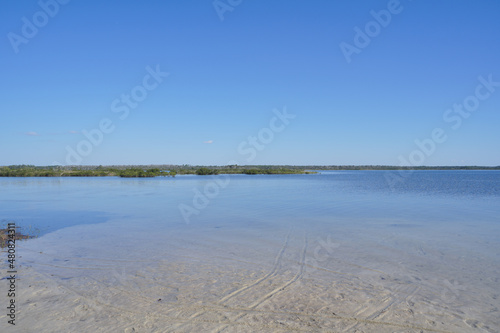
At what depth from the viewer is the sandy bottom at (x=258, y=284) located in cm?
534

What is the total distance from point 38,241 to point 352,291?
10.3 metres

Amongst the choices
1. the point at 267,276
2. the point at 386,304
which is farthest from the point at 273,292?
the point at 386,304

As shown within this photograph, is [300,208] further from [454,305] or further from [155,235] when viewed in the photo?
[454,305]

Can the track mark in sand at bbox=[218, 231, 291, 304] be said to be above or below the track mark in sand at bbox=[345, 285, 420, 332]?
above

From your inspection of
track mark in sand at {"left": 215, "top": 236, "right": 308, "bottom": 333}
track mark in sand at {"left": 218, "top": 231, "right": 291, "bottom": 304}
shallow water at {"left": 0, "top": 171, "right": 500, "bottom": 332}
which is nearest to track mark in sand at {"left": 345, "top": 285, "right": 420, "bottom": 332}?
shallow water at {"left": 0, "top": 171, "right": 500, "bottom": 332}

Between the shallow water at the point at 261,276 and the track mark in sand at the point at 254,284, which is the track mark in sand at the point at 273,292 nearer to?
the shallow water at the point at 261,276

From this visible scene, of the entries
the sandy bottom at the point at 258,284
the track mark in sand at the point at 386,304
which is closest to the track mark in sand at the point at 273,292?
the sandy bottom at the point at 258,284

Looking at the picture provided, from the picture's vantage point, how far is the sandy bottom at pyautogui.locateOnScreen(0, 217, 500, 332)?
5.34 meters

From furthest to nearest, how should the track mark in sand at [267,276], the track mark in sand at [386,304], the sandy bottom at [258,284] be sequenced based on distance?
the track mark in sand at [267,276] < the track mark in sand at [386,304] < the sandy bottom at [258,284]

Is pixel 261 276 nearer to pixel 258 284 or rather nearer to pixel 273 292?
pixel 258 284

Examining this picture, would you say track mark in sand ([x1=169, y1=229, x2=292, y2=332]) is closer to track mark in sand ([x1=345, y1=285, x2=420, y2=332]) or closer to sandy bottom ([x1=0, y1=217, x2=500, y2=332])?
sandy bottom ([x1=0, y1=217, x2=500, y2=332])

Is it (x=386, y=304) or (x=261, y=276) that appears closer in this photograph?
(x=386, y=304)

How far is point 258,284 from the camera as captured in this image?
23.2 ft

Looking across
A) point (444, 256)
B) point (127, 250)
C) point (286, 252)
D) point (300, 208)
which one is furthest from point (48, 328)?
point (300, 208)
